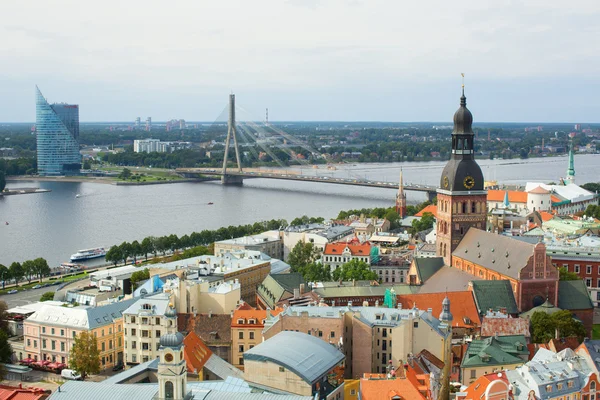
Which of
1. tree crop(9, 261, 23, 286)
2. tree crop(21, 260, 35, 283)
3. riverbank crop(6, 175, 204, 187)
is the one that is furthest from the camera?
riverbank crop(6, 175, 204, 187)

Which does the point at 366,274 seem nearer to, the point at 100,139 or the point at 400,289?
the point at 400,289

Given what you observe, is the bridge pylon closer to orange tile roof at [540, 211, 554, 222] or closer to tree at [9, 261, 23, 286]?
orange tile roof at [540, 211, 554, 222]

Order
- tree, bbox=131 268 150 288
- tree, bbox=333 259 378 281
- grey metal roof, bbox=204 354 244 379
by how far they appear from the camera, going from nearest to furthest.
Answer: grey metal roof, bbox=204 354 244 379, tree, bbox=131 268 150 288, tree, bbox=333 259 378 281

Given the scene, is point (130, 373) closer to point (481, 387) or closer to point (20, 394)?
point (20, 394)

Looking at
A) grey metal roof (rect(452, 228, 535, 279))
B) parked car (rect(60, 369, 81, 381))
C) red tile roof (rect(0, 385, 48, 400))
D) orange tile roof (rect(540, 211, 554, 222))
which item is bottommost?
parked car (rect(60, 369, 81, 381))

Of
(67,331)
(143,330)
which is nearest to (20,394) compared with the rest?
(143,330)

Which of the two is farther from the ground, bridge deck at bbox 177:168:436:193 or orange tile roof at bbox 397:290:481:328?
bridge deck at bbox 177:168:436:193

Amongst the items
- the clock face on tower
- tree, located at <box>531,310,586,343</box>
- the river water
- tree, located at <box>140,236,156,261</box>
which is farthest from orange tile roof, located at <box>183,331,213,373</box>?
the river water

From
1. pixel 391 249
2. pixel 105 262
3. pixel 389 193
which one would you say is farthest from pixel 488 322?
pixel 389 193
